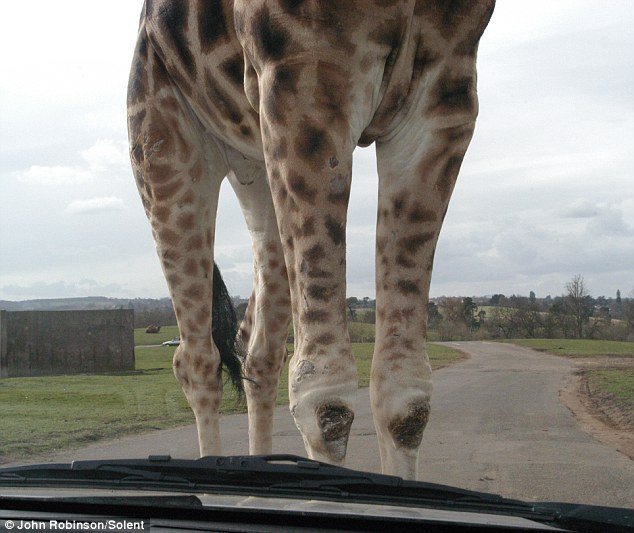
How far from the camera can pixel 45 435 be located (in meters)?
5.19

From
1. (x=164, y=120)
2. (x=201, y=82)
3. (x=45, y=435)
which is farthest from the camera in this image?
(x=45, y=435)

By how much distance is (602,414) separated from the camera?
646cm

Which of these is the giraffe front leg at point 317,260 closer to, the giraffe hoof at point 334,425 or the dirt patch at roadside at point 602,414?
the giraffe hoof at point 334,425

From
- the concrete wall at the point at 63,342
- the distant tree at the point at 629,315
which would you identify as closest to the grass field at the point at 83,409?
the concrete wall at the point at 63,342

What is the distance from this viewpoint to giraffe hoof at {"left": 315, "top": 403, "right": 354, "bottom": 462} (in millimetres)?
2094

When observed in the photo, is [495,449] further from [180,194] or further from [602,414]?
[180,194]

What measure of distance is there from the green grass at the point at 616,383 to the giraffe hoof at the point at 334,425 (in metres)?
5.55

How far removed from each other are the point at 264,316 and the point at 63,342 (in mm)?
10948

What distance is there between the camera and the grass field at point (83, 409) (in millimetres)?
5113

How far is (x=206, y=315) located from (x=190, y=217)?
0.50 m

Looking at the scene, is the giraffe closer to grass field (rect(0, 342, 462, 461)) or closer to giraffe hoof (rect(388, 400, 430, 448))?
giraffe hoof (rect(388, 400, 430, 448))

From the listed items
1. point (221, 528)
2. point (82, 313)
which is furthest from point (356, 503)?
point (82, 313)

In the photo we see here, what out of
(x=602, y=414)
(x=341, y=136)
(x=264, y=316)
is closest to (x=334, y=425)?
(x=341, y=136)

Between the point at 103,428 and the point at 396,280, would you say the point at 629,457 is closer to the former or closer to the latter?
the point at 396,280
